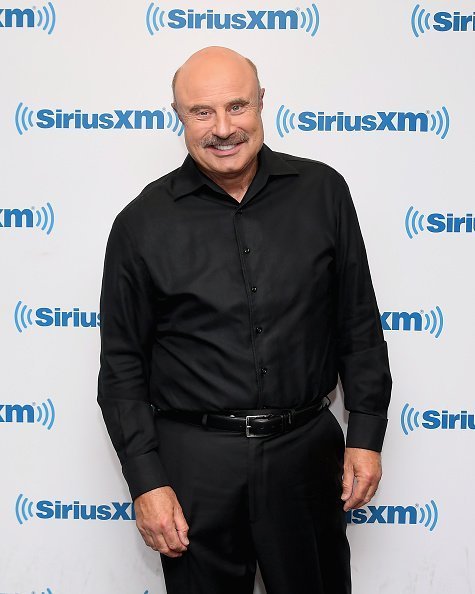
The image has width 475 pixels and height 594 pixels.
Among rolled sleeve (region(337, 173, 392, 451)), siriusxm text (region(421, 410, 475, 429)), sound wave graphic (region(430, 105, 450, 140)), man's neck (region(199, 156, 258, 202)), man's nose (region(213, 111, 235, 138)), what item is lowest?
siriusxm text (region(421, 410, 475, 429))

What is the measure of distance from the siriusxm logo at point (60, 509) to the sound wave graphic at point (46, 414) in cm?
22

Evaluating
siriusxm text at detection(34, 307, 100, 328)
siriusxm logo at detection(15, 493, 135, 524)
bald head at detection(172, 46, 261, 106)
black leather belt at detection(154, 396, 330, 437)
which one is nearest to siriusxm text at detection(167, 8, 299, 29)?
bald head at detection(172, 46, 261, 106)

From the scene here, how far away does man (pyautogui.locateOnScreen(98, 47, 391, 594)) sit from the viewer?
1.60 meters

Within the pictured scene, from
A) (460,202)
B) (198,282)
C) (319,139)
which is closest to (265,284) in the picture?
(198,282)

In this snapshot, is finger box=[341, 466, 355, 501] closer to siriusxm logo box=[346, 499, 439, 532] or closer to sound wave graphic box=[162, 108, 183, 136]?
siriusxm logo box=[346, 499, 439, 532]

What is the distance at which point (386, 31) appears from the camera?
1.93 meters

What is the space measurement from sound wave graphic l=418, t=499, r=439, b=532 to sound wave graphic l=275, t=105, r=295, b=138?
1085mm

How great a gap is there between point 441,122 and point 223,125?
2.29ft

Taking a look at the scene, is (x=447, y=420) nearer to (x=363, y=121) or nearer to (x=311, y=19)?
(x=363, y=121)

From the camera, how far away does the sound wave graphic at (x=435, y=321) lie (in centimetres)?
203

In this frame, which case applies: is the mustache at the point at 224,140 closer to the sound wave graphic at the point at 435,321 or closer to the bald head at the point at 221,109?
the bald head at the point at 221,109

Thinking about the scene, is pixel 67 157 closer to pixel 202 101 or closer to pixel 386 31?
pixel 202 101

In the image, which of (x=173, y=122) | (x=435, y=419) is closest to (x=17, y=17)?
(x=173, y=122)

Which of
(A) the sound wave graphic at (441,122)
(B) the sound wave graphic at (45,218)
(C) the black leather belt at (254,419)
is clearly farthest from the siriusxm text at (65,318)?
(A) the sound wave graphic at (441,122)
